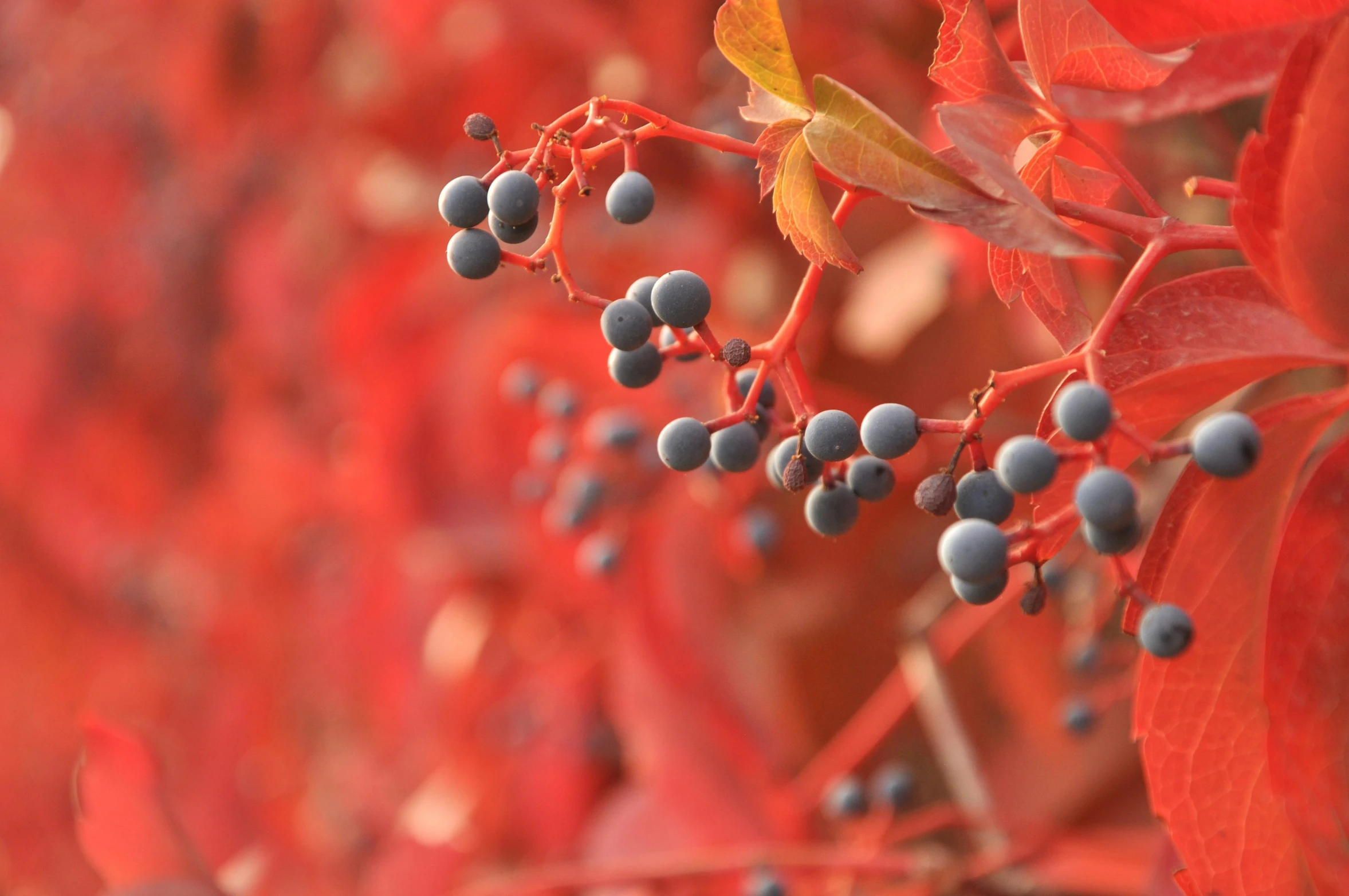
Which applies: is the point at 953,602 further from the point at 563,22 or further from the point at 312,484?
the point at 312,484

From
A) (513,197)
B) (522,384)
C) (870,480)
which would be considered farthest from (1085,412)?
(522,384)

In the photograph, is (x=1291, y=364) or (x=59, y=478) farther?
(x=59, y=478)

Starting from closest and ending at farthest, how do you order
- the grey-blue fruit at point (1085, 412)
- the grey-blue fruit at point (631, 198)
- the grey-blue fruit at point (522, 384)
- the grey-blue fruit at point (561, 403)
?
the grey-blue fruit at point (1085, 412), the grey-blue fruit at point (631, 198), the grey-blue fruit at point (561, 403), the grey-blue fruit at point (522, 384)

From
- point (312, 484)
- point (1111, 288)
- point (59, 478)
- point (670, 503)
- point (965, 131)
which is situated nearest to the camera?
point (965, 131)

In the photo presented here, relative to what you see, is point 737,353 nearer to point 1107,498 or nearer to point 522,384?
point 1107,498

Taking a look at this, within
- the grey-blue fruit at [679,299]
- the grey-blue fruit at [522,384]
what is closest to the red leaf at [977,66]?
the grey-blue fruit at [679,299]

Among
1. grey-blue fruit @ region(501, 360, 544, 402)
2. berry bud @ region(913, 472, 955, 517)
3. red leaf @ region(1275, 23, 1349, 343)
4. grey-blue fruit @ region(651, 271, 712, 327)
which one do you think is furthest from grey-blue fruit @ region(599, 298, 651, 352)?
grey-blue fruit @ region(501, 360, 544, 402)

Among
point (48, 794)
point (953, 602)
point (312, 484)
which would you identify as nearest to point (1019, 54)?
point (953, 602)

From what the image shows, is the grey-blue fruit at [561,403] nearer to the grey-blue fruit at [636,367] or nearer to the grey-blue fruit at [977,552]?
the grey-blue fruit at [636,367]
